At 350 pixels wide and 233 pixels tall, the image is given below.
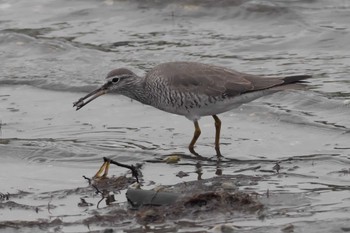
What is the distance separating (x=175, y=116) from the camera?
1135 cm

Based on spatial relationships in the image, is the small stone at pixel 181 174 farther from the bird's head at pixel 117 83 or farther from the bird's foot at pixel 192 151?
the bird's head at pixel 117 83

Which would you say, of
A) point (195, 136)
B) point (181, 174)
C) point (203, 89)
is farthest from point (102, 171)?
point (203, 89)

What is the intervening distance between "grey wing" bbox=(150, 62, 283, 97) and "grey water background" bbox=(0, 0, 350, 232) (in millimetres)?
595

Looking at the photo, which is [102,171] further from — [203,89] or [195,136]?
[203,89]

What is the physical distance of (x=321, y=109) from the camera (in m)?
11.2

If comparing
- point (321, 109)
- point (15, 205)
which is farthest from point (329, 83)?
point (15, 205)

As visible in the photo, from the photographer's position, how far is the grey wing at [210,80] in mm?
9891

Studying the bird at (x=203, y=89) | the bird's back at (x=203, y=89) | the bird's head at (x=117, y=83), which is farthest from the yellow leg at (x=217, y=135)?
the bird's head at (x=117, y=83)

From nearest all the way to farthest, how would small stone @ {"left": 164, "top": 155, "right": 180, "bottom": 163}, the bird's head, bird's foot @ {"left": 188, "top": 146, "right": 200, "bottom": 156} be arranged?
small stone @ {"left": 164, "top": 155, "right": 180, "bottom": 163}, bird's foot @ {"left": 188, "top": 146, "right": 200, "bottom": 156}, the bird's head

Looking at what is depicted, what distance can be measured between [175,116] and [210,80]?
56.3 inches

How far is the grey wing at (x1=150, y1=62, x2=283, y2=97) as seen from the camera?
→ 9891 mm

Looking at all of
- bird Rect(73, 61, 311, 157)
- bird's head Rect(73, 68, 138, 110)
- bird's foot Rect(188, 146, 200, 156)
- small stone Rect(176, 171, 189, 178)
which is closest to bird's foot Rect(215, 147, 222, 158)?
bird Rect(73, 61, 311, 157)

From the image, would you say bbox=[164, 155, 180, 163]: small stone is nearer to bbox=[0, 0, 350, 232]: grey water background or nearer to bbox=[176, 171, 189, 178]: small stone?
bbox=[0, 0, 350, 232]: grey water background

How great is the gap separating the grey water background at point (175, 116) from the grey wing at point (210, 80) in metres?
0.59
